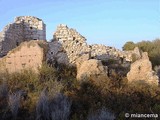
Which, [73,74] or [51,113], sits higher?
[73,74]

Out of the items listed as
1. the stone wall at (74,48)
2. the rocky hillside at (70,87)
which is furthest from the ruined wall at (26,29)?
the stone wall at (74,48)

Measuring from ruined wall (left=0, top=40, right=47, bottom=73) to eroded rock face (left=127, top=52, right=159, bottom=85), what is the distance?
390cm

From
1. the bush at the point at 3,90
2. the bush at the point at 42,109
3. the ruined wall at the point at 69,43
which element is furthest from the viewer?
the ruined wall at the point at 69,43

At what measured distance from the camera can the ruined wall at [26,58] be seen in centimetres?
1531

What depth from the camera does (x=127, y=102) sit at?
12.3 m

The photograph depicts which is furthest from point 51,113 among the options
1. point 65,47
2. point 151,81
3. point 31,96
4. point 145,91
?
point 65,47

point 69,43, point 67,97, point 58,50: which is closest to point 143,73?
point 67,97

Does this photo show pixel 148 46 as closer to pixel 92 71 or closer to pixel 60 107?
pixel 92 71

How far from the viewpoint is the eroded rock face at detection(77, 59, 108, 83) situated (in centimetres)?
1439

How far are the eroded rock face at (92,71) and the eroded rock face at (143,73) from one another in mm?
1159

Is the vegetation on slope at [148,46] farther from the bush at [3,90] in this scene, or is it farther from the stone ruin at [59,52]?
the bush at [3,90]

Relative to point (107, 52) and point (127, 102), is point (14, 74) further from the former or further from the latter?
point (107, 52)

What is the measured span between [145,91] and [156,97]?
0.53 meters

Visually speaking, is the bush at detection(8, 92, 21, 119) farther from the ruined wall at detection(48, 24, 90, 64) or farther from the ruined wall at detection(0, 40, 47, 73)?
the ruined wall at detection(48, 24, 90, 64)
